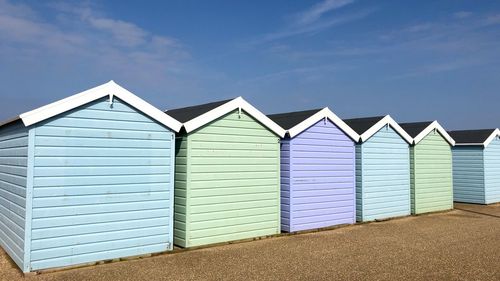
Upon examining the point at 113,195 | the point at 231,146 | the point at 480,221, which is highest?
the point at 231,146

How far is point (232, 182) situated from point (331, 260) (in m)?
2.95

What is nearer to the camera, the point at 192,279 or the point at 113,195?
the point at 192,279

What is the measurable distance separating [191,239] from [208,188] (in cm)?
116

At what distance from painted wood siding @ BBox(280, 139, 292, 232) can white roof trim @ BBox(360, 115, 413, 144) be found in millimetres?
2890

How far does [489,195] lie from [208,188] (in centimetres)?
1403

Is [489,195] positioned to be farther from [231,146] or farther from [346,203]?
[231,146]

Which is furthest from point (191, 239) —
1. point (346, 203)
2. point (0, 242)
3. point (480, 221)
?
point (480, 221)

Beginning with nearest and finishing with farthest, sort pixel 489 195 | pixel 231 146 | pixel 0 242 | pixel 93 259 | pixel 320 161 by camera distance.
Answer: pixel 93 259
pixel 0 242
pixel 231 146
pixel 320 161
pixel 489 195

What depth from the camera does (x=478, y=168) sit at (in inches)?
704

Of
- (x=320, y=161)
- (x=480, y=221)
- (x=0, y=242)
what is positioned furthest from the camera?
(x=480, y=221)

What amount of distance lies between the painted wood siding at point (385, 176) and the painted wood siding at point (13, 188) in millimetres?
9216

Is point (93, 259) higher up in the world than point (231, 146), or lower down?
lower down

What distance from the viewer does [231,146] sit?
9961 mm

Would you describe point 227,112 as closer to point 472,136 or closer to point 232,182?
point 232,182
